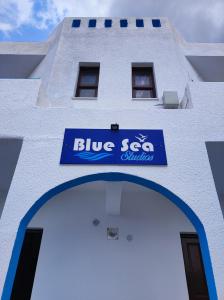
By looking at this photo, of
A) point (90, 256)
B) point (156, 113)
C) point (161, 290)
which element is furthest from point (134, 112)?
point (161, 290)

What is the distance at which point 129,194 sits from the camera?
5.88 m

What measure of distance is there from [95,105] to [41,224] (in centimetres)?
330

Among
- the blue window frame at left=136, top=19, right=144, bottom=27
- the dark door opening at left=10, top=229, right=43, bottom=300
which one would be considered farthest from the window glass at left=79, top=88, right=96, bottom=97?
the dark door opening at left=10, top=229, right=43, bottom=300

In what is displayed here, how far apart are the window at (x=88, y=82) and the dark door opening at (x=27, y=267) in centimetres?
383

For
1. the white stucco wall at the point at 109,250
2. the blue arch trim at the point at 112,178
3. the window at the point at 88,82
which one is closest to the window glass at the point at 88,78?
the window at the point at 88,82

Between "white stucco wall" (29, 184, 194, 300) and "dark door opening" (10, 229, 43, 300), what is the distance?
12.3 inches

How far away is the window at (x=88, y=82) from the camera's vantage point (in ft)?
19.7

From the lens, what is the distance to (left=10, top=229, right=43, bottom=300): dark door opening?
16.8 feet

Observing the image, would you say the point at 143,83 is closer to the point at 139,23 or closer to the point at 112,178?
the point at 139,23

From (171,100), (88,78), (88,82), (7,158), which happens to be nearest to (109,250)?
(7,158)

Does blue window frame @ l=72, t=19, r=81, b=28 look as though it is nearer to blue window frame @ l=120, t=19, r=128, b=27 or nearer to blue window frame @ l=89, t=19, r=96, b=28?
blue window frame @ l=89, t=19, r=96, b=28

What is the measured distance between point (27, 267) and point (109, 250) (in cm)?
209

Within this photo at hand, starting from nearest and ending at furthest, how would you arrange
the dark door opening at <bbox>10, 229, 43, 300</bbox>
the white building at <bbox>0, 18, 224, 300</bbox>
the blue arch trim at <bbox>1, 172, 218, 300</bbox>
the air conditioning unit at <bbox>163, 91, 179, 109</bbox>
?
the blue arch trim at <bbox>1, 172, 218, 300</bbox> < the white building at <bbox>0, 18, 224, 300</bbox> < the air conditioning unit at <bbox>163, 91, 179, 109</bbox> < the dark door opening at <bbox>10, 229, 43, 300</bbox>

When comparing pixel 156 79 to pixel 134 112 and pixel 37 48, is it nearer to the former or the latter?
pixel 134 112
